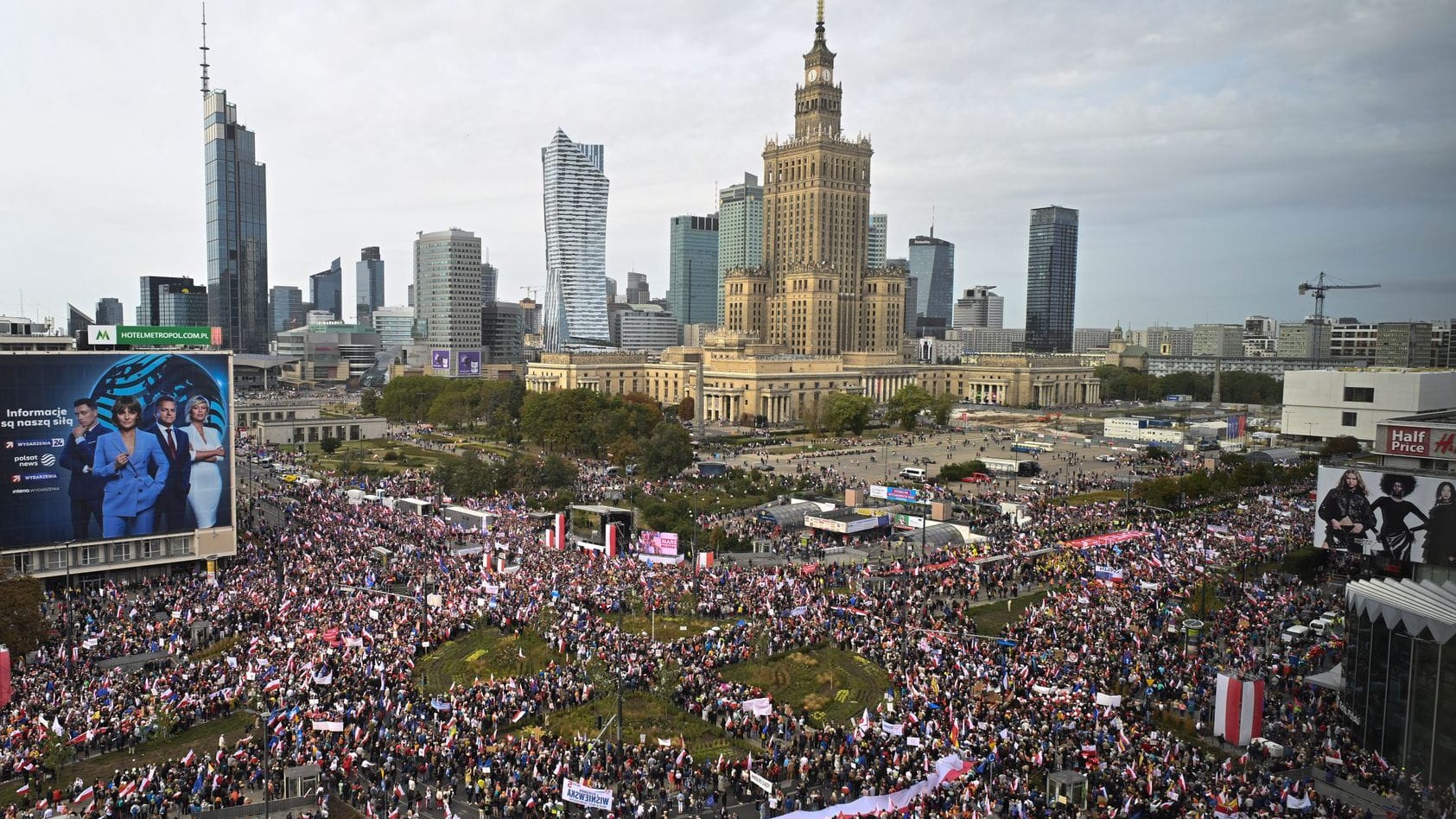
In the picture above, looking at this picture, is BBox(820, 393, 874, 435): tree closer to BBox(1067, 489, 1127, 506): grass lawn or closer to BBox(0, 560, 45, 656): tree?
BBox(1067, 489, 1127, 506): grass lawn

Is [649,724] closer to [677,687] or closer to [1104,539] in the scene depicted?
[677,687]

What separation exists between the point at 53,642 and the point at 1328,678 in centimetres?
3619

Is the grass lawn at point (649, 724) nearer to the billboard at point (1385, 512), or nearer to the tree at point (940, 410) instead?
the billboard at point (1385, 512)

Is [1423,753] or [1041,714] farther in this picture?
[1041,714]

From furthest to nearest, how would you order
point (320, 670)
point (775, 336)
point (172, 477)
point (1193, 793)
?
1. point (775, 336)
2. point (172, 477)
3. point (320, 670)
4. point (1193, 793)

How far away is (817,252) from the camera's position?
14200 cm

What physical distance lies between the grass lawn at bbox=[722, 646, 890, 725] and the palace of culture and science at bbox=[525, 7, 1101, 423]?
96421mm

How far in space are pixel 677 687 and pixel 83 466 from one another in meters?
25.5

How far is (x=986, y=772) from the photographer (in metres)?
21.1

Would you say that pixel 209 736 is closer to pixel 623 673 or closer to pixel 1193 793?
pixel 623 673

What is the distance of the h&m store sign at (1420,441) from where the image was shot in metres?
32.6

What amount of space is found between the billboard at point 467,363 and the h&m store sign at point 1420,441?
14639cm

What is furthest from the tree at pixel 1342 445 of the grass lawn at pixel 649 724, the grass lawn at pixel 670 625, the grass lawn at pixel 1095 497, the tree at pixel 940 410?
the tree at pixel 940 410

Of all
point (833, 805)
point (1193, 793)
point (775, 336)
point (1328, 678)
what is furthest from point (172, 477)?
point (775, 336)
